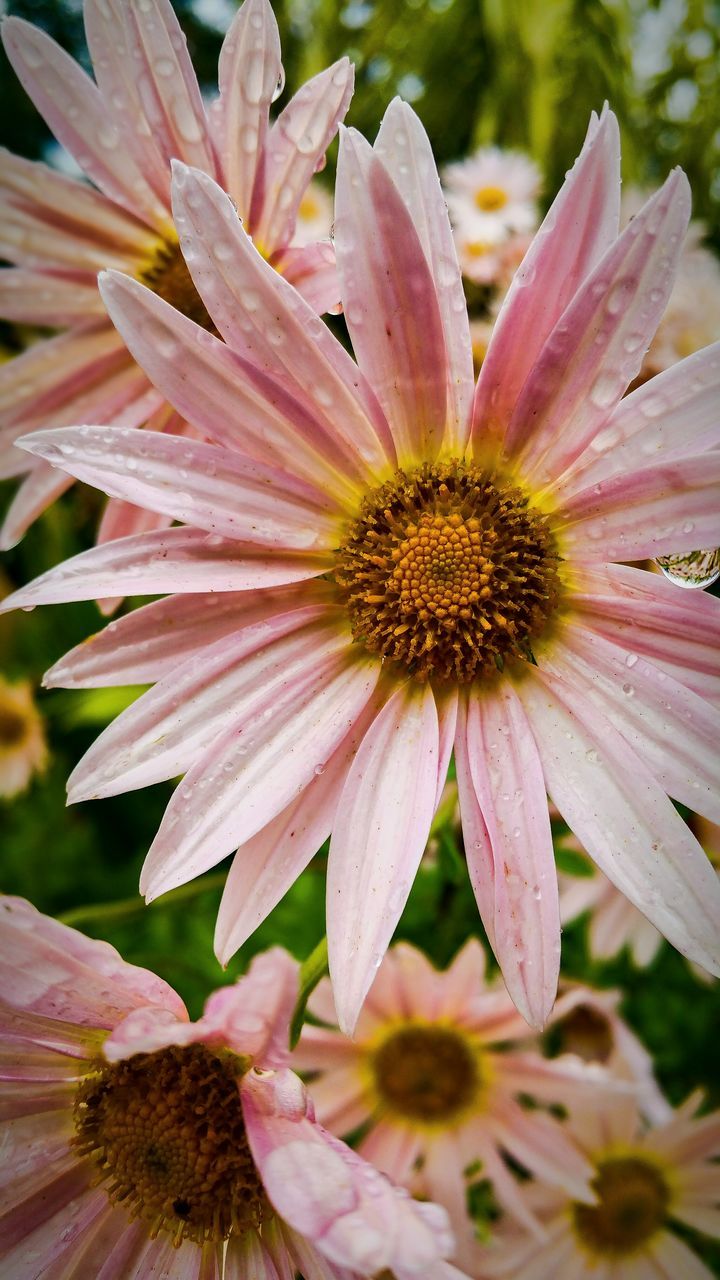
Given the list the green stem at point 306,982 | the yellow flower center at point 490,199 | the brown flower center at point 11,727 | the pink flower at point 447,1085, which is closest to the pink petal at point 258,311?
the green stem at point 306,982

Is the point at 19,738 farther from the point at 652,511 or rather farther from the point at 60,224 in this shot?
the point at 652,511

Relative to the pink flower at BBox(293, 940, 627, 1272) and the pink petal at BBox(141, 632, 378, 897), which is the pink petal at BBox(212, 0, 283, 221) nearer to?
the pink petal at BBox(141, 632, 378, 897)

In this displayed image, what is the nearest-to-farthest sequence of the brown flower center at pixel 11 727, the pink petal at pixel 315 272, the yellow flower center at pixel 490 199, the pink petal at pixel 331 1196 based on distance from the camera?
1. the pink petal at pixel 331 1196
2. the pink petal at pixel 315 272
3. the yellow flower center at pixel 490 199
4. the brown flower center at pixel 11 727

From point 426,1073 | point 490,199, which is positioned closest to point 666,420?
point 426,1073

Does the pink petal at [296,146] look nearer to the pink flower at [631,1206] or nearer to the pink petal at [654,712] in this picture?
the pink petal at [654,712]

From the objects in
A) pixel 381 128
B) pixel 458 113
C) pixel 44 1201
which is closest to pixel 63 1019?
pixel 44 1201

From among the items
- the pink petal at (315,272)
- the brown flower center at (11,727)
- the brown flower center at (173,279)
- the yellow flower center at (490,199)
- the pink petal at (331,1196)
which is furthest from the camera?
the brown flower center at (11,727)

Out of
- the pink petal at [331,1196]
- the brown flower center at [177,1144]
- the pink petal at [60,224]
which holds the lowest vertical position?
the brown flower center at [177,1144]

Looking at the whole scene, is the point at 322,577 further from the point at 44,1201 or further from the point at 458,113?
the point at 458,113
